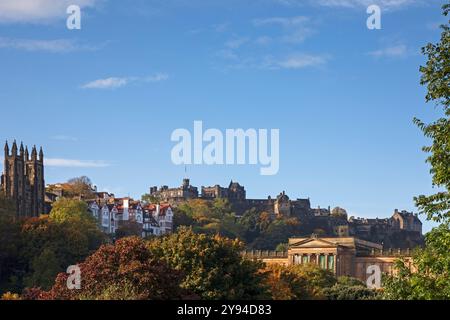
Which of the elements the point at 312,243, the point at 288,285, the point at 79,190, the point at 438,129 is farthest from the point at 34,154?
the point at 438,129

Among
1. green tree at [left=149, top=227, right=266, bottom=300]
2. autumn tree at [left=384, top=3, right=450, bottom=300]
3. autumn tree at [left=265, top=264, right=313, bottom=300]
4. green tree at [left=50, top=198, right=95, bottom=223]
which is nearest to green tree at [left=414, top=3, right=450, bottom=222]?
autumn tree at [left=384, top=3, right=450, bottom=300]

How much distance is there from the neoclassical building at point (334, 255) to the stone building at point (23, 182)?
35783 mm

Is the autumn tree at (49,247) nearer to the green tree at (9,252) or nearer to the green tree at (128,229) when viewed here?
the green tree at (9,252)

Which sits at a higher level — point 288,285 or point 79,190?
point 79,190

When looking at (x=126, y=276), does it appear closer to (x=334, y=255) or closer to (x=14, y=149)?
(x=14, y=149)

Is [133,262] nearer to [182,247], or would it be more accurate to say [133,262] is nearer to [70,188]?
[182,247]

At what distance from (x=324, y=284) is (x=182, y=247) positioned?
55.8 meters

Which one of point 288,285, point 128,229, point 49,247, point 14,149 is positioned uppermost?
point 14,149

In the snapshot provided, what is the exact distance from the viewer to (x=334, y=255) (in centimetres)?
15538

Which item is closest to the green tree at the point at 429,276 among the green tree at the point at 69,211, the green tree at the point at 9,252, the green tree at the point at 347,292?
the green tree at the point at 347,292

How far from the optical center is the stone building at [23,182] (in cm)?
14862

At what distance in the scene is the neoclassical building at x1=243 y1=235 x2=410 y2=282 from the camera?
15175 centimetres

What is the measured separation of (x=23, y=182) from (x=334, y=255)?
5222cm
